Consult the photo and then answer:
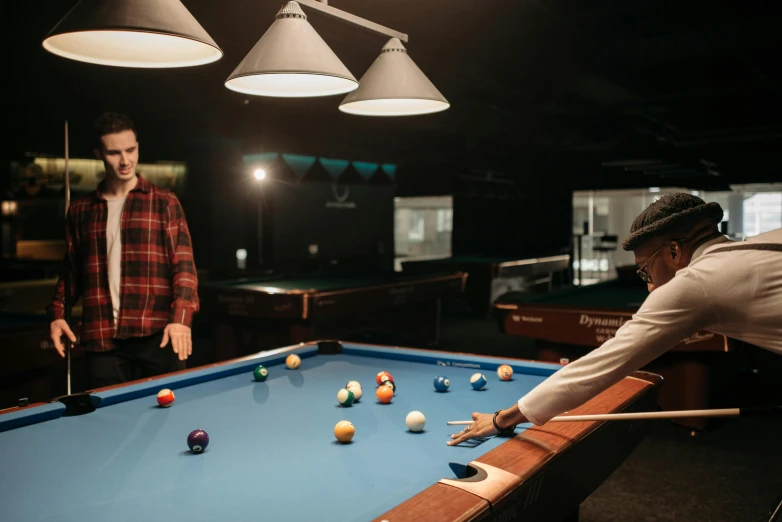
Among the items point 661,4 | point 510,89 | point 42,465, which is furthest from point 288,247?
point 42,465

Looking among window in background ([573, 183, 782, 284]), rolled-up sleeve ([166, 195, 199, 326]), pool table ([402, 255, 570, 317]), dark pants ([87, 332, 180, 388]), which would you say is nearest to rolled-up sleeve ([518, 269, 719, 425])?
rolled-up sleeve ([166, 195, 199, 326])

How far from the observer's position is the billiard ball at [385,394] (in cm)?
206

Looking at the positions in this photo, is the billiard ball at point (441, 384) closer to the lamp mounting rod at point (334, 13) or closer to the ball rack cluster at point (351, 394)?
the ball rack cluster at point (351, 394)

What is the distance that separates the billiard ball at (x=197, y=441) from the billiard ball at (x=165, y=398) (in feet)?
1.50

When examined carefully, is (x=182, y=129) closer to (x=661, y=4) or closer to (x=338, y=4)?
(x=338, y=4)

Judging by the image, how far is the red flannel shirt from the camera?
9.18 feet

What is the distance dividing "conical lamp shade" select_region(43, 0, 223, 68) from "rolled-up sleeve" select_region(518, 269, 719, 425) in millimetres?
1317

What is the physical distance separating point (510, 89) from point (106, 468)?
5117mm

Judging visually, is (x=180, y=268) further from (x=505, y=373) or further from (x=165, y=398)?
(x=505, y=373)

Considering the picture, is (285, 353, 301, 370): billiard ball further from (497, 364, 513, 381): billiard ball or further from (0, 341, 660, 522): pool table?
(497, 364, 513, 381): billiard ball

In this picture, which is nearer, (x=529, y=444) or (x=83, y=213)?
(x=529, y=444)

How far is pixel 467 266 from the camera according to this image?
9203mm

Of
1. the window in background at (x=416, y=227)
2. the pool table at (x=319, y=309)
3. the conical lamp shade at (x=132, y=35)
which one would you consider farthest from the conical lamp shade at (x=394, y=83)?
the window in background at (x=416, y=227)

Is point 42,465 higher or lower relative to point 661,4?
lower
